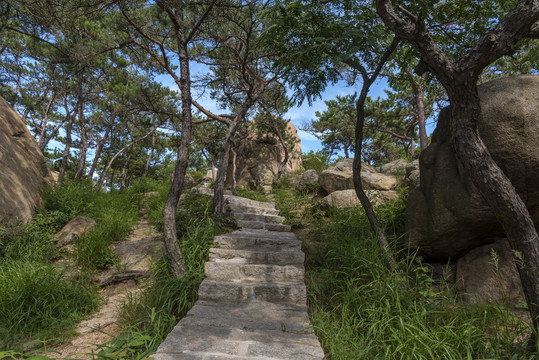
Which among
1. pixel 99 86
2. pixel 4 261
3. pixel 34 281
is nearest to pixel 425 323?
pixel 34 281

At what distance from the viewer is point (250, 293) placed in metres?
3.30

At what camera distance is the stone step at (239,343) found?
2.16 meters

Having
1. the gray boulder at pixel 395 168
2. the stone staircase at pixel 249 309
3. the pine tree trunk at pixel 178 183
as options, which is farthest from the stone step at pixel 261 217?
the gray boulder at pixel 395 168

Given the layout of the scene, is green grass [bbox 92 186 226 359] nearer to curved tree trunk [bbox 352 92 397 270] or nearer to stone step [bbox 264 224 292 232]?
stone step [bbox 264 224 292 232]

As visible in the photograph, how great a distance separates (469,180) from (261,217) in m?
4.36

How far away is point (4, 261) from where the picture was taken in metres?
3.81

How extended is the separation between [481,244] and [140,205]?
8.61 m

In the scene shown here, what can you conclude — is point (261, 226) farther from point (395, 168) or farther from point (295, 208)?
point (395, 168)

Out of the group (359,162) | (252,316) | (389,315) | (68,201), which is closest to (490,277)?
(389,315)

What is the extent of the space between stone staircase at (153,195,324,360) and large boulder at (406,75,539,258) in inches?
80.8

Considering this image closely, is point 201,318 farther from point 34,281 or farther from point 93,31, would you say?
point 93,31

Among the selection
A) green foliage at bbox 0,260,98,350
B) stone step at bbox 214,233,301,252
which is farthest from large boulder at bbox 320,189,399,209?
green foliage at bbox 0,260,98,350

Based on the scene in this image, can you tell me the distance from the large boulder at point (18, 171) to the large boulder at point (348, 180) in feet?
24.8

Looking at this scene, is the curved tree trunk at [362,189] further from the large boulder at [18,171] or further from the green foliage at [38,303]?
the large boulder at [18,171]
